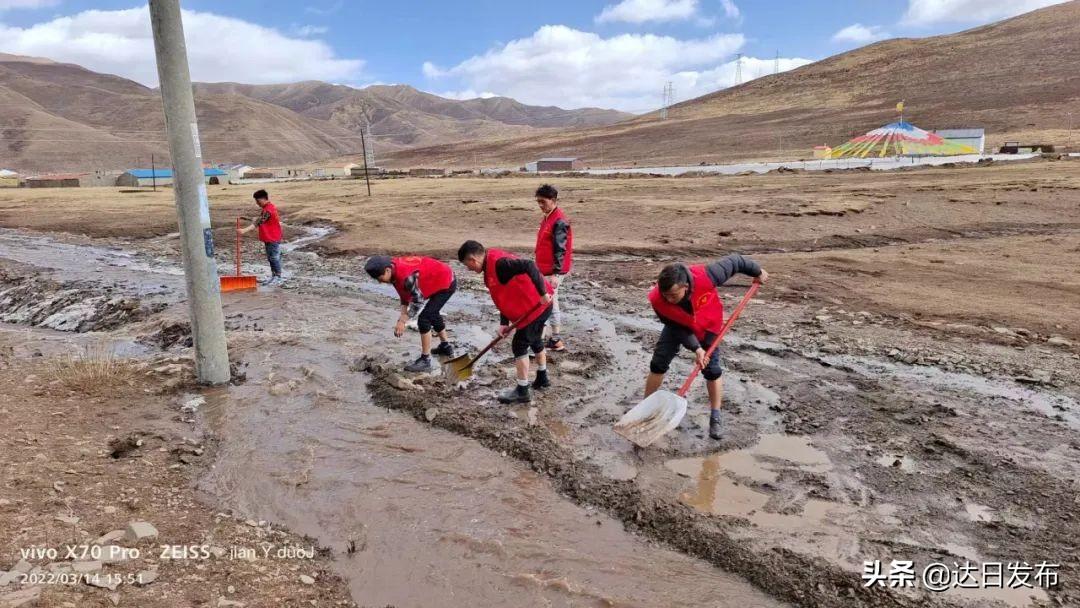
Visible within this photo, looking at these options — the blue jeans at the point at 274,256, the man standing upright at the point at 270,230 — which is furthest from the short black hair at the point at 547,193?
the blue jeans at the point at 274,256

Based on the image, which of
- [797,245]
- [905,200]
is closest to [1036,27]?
[905,200]

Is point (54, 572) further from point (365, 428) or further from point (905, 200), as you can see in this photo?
point (905, 200)

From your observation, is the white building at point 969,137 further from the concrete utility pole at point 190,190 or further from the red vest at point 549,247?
the concrete utility pole at point 190,190

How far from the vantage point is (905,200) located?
52.4 feet

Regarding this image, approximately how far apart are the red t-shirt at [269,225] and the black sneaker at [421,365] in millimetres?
5257

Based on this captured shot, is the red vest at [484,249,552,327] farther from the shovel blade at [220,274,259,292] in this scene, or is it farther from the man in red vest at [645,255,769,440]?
the shovel blade at [220,274,259,292]

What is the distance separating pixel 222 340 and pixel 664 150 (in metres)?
59.9

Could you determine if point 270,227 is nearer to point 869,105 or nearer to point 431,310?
point 431,310

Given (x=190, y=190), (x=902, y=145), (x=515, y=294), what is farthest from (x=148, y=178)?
(x=515, y=294)

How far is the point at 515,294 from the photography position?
5336 millimetres

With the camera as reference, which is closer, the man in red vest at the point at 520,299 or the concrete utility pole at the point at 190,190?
the concrete utility pole at the point at 190,190

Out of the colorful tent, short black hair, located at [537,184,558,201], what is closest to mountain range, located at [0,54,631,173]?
the colorful tent

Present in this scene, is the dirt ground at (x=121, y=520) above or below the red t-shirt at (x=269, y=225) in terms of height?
below

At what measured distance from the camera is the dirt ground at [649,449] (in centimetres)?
334
